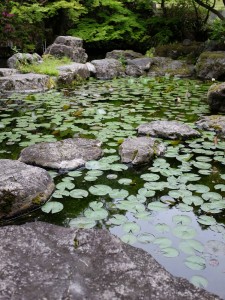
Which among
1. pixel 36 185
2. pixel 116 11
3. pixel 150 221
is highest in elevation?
pixel 116 11

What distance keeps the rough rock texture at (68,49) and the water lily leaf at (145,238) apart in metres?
9.90

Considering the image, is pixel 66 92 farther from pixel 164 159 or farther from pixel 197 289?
pixel 197 289

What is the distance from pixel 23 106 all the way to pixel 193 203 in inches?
176

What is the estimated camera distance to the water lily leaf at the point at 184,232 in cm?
236

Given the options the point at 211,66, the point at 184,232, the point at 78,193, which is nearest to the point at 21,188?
the point at 78,193

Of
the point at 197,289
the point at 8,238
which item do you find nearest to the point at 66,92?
the point at 8,238

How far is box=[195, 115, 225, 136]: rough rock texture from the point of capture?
15.3ft

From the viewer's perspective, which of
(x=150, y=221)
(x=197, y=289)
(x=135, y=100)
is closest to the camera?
(x=197, y=289)

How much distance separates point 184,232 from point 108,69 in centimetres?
901

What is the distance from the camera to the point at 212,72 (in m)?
10.1

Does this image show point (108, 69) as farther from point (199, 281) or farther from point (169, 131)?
point (199, 281)

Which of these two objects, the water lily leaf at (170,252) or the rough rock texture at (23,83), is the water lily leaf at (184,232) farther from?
the rough rock texture at (23,83)

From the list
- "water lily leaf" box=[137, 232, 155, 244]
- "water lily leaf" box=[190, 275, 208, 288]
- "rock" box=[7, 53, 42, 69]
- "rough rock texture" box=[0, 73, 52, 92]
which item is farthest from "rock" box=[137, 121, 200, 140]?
"rock" box=[7, 53, 42, 69]

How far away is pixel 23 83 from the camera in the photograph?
7.80 meters
